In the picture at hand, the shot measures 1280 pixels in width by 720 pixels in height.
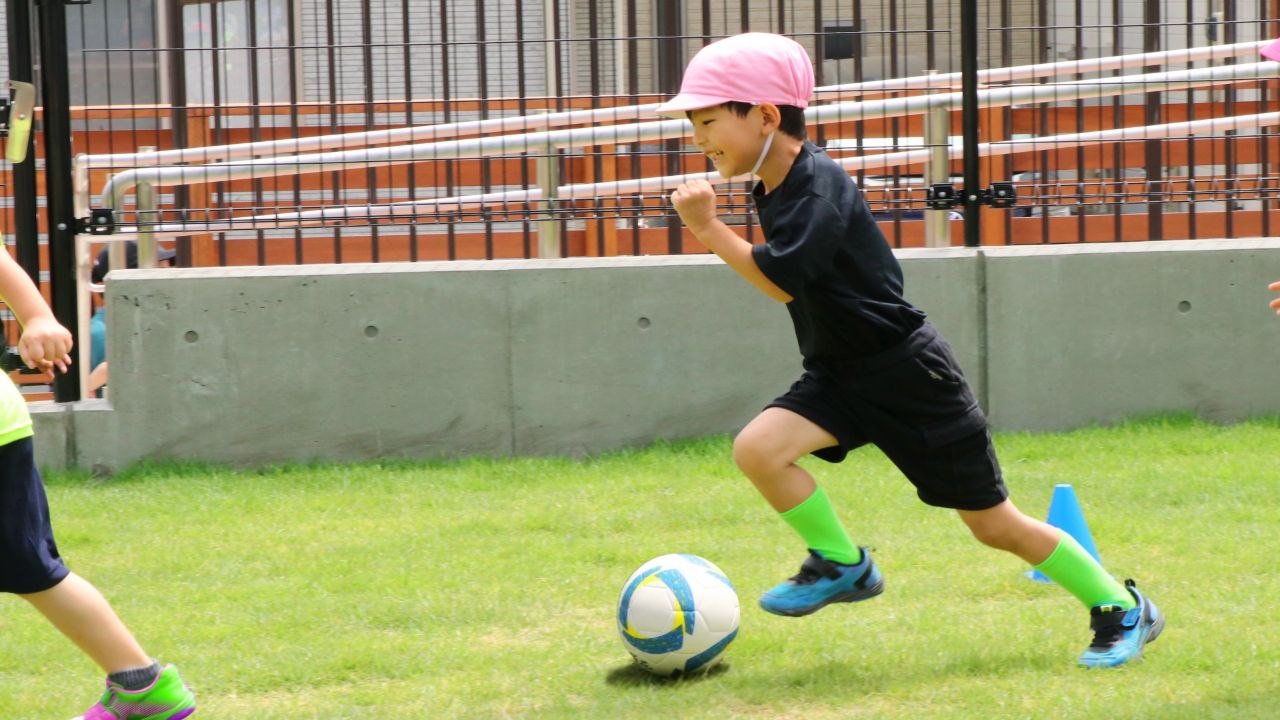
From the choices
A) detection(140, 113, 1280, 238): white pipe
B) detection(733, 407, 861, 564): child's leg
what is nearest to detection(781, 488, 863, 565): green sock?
detection(733, 407, 861, 564): child's leg

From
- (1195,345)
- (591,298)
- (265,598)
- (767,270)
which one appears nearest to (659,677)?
(767,270)

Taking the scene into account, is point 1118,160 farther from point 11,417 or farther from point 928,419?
point 11,417

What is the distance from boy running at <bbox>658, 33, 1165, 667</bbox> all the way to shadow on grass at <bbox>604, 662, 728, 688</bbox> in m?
0.27

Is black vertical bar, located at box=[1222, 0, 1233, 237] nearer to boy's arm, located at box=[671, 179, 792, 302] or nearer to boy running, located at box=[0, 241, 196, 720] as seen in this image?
boy's arm, located at box=[671, 179, 792, 302]

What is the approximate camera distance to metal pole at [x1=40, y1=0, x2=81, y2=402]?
7438mm

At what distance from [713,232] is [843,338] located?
0.46m

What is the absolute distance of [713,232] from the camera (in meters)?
4.09

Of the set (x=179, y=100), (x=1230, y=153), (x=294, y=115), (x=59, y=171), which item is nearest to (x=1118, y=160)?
(x=1230, y=153)

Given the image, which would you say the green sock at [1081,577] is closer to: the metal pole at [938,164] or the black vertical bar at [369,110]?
the metal pole at [938,164]

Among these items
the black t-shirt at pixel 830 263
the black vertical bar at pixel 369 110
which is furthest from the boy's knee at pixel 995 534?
the black vertical bar at pixel 369 110

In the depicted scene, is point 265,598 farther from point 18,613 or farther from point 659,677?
point 659,677

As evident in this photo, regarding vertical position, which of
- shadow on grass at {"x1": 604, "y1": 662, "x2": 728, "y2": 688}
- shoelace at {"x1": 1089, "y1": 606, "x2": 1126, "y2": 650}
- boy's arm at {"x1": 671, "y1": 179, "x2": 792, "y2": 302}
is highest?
boy's arm at {"x1": 671, "y1": 179, "x2": 792, "y2": 302}

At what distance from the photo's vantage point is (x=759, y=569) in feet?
17.8

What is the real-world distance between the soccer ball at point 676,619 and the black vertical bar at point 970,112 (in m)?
3.95
